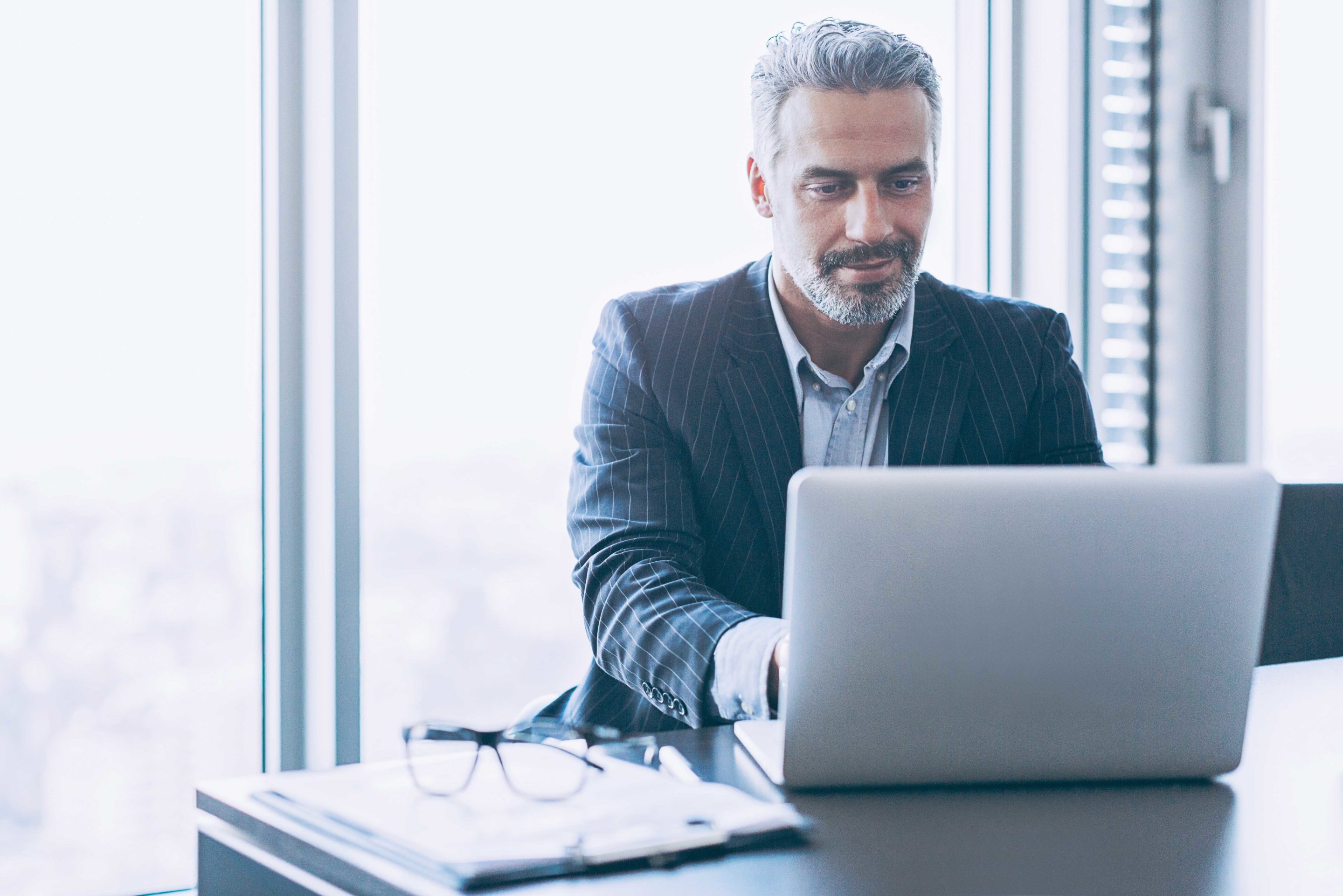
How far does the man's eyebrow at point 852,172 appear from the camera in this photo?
5.19ft

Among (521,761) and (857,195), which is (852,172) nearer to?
(857,195)

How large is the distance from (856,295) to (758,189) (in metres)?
0.25

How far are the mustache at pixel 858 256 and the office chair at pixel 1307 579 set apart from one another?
0.58 metres

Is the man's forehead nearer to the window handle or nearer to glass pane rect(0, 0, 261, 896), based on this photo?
glass pane rect(0, 0, 261, 896)

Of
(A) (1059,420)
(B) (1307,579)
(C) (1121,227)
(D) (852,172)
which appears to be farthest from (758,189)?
(C) (1121,227)

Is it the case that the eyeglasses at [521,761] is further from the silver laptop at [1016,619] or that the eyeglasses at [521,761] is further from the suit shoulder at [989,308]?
the suit shoulder at [989,308]

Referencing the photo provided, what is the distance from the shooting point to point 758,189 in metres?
1.75

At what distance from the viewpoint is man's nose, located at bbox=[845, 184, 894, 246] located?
5.19ft

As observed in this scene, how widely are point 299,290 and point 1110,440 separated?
1743mm

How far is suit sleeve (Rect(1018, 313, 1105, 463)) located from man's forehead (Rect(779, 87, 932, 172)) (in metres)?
0.35

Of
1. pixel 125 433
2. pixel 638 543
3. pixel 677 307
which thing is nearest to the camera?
pixel 638 543

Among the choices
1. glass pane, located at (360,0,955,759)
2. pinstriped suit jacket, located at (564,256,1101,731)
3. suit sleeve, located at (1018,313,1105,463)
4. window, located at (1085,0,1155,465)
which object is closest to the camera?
pinstriped suit jacket, located at (564,256,1101,731)

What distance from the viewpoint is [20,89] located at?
1795mm

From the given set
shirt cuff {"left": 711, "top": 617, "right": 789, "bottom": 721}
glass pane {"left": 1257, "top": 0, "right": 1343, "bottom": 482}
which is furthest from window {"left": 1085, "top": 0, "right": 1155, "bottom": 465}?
shirt cuff {"left": 711, "top": 617, "right": 789, "bottom": 721}
